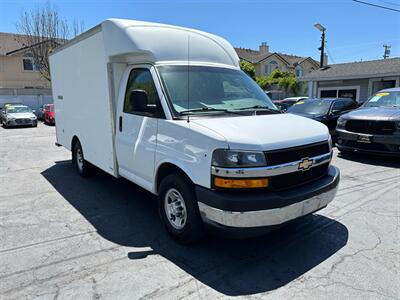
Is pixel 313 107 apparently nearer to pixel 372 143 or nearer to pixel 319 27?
pixel 372 143

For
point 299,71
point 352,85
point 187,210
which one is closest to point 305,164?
point 187,210

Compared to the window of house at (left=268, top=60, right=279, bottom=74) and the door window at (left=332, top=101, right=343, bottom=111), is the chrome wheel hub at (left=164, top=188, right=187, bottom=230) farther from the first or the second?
the window of house at (left=268, top=60, right=279, bottom=74)

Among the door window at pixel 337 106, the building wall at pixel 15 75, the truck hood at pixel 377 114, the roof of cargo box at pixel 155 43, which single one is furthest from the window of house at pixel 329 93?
the building wall at pixel 15 75

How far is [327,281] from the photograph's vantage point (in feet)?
10.3

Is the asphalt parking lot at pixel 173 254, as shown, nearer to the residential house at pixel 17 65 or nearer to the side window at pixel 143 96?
the side window at pixel 143 96

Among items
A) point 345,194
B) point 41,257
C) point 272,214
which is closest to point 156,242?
point 41,257

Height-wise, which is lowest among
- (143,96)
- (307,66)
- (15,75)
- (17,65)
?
(143,96)

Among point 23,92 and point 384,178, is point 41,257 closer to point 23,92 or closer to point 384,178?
point 384,178

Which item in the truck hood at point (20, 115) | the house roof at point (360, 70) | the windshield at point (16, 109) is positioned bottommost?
the truck hood at point (20, 115)

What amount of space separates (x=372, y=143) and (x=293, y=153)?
5697 mm

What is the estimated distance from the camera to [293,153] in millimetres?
3426

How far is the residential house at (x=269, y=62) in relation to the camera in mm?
45125

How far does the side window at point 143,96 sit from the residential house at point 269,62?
1568 inches

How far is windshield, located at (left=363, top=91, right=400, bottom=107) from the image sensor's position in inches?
357
